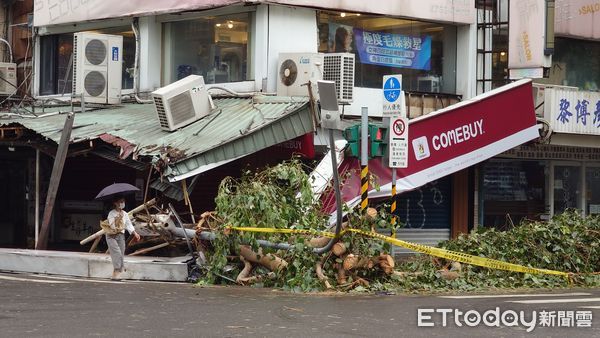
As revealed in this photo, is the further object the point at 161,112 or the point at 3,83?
the point at 3,83

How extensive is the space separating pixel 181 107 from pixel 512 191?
9.89 metres

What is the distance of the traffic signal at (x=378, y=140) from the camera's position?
18.1 metres

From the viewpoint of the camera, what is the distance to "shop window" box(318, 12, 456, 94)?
23.4 meters

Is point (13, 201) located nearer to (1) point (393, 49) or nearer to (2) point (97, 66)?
(2) point (97, 66)

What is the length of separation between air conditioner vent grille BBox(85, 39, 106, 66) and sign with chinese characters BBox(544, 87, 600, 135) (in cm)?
1031

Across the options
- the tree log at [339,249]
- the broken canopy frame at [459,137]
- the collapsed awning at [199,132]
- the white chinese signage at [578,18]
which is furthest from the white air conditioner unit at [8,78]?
the white chinese signage at [578,18]

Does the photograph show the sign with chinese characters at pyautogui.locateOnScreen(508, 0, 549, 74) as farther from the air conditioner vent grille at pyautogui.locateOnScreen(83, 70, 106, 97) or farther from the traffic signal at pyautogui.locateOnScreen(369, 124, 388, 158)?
the air conditioner vent grille at pyautogui.locateOnScreen(83, 70, 106, 97)

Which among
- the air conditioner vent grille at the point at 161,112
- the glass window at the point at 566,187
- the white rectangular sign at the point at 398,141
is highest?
the air conditioner vent grille at the point at 161,112

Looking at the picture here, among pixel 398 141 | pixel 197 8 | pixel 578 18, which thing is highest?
pixel 578 18

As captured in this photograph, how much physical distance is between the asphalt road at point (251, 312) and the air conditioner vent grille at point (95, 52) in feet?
26.4

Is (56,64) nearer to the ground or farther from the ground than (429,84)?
farther from the ground

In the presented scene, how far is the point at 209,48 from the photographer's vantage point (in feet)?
78.7

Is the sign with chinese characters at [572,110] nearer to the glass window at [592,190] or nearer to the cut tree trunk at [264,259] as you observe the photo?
the glass window at [592,190]

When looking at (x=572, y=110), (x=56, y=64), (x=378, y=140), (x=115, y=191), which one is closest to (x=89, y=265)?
(x=115, y=191)
